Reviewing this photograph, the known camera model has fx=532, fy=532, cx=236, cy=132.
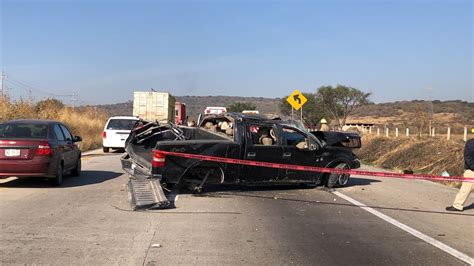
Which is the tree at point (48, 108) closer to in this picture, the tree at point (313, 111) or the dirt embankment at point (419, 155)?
the dirt embankment at point (419, 155)

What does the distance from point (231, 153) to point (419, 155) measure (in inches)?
511

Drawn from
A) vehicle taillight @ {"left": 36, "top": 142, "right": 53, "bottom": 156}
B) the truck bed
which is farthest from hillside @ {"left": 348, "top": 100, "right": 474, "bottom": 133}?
vehicle taillight @ {"left": 36, "top": 142, "right": 53, "bottom": 156}

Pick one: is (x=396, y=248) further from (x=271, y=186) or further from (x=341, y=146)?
(x=341, y=146)

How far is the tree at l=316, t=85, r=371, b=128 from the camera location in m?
62.8

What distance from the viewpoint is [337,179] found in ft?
42.9

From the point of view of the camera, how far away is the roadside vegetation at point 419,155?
19.5 meters

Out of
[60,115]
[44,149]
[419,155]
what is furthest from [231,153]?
[60,115]

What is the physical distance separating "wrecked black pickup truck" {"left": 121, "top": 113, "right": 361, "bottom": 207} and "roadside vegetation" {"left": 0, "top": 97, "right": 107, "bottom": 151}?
15182mm

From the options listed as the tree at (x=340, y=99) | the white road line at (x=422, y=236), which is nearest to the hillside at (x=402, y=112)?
the tree at (x=340, y=99)

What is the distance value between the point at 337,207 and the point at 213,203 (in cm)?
242

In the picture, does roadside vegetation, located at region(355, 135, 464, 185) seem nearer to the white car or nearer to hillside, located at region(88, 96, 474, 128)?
hillside, located at region(88, 96, 474, 128)

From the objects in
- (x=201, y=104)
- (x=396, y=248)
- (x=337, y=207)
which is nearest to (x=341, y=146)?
(x=337, y=207)

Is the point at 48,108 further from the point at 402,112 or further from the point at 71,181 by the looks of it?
the point at 402,112

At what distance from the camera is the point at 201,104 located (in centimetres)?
14412
